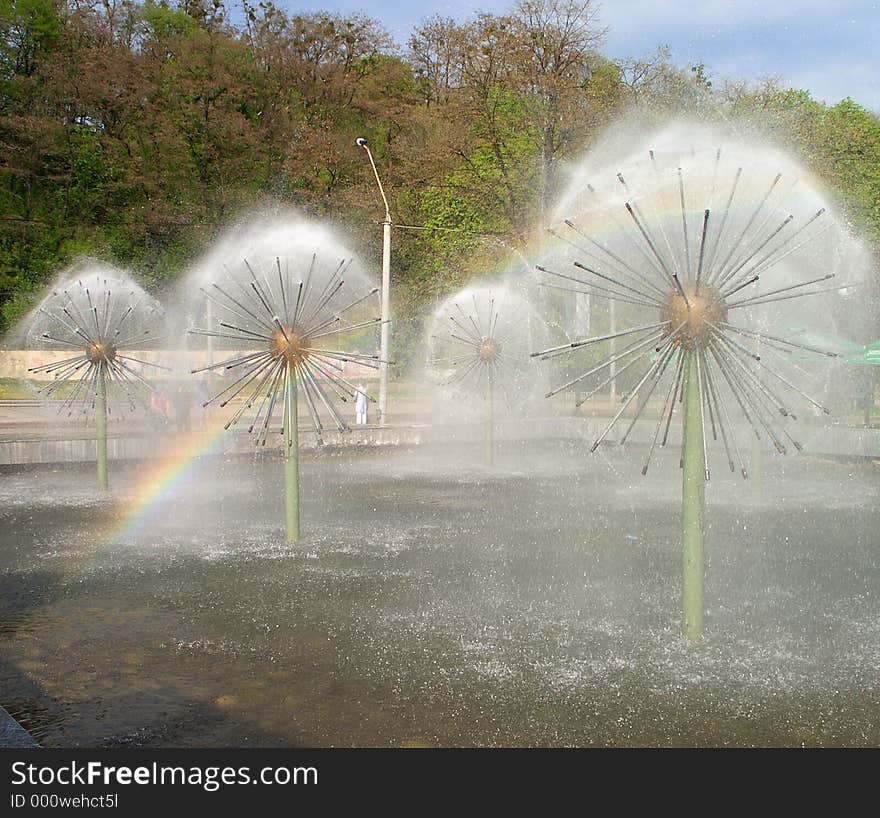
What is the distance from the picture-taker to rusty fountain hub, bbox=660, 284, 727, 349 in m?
8.73

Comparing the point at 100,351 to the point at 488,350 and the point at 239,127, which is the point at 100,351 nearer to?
→ the point at 488,350

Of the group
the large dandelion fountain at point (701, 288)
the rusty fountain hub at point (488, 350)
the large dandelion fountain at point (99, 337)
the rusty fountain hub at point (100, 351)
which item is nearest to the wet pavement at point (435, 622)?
the large dandelion fountain at point (701, 288)

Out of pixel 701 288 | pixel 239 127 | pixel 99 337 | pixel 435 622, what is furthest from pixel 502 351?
pixel 239 127

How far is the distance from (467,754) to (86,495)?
1377 cm

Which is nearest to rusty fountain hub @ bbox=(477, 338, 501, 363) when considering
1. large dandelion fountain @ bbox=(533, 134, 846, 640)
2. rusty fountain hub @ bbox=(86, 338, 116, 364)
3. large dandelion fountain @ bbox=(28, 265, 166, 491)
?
large dandelion fountain @ bbox=(533, 134, 846, 640)

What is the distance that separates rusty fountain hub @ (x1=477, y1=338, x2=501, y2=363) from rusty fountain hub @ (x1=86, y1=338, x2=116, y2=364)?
317 inches

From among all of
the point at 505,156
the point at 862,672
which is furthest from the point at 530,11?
the point at 862,672

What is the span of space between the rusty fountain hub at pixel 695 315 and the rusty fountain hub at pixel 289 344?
591 centimetres

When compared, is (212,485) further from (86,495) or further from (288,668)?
(288,668)

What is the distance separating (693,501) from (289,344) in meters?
6.28

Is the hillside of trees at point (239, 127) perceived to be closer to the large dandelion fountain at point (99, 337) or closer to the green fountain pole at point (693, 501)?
the large dandelion fountain at point (99, 337)

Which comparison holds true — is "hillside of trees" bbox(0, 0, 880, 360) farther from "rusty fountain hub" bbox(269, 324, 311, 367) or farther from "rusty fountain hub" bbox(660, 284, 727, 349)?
"rusty fountain hub" bbox(660, 284, 727, 349)

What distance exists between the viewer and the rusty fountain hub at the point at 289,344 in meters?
13.3

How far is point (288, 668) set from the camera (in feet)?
28.0
